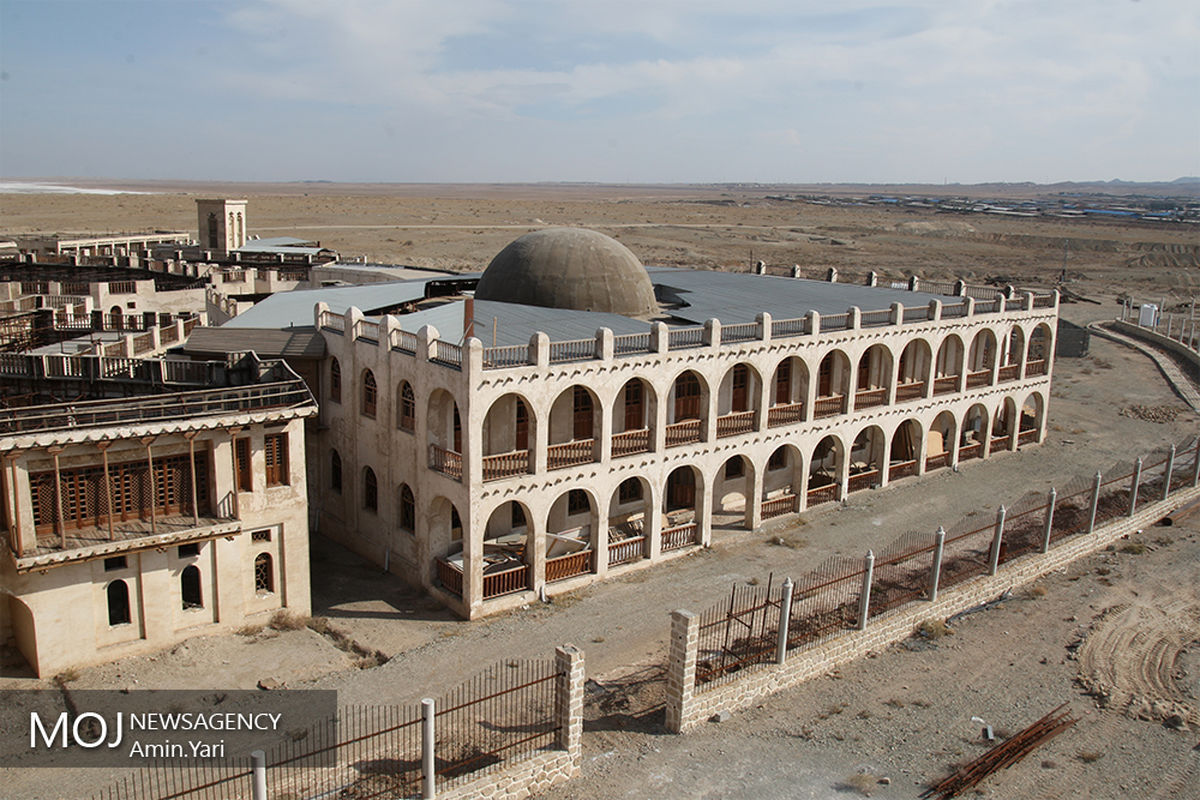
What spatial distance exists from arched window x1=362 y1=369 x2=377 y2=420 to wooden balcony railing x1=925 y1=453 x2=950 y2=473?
21.4 meters

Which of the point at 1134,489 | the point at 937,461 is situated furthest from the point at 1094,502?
the point at 937,461

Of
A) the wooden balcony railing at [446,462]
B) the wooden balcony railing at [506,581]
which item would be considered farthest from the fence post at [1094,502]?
the wooden balcony railing at [446,462]

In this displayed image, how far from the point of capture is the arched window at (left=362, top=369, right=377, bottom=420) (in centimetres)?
2927

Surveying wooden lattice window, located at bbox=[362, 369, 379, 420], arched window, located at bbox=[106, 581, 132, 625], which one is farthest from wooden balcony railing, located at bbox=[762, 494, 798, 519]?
arched window, located at bbox=[106, 581, 132, 625]

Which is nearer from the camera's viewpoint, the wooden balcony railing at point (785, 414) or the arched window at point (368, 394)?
the arched window at point (368, 394)

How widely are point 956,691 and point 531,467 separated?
463 inches

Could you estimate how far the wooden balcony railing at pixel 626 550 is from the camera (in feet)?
93.4

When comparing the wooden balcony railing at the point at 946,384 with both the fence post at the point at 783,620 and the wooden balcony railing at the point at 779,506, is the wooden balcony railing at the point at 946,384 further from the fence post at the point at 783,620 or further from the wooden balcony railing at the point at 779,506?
the fence post at the point at 783,620

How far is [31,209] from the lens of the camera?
477 feet

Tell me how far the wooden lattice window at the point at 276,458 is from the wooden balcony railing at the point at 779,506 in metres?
15.7

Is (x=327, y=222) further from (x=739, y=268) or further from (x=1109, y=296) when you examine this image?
(x=1109, y=296)

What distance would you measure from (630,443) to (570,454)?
2302 millimetres

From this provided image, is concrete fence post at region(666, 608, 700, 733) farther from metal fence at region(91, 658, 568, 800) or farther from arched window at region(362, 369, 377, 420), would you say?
arched window at region(362, 369, 377, 420)

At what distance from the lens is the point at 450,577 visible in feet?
86.3
